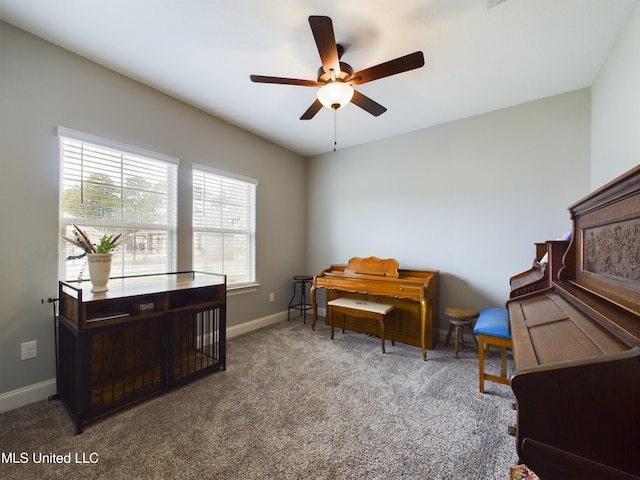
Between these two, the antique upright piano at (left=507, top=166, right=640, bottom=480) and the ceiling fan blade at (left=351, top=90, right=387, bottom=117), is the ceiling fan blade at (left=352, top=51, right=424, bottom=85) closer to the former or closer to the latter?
the ceiling fan blade at (left=351, top=90, right=387, bottom=117)

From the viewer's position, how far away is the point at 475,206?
3066 millimetres

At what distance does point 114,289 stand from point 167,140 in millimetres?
1542

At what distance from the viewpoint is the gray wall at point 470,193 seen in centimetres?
265

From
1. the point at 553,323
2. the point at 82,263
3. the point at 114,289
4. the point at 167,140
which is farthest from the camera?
the point at 167,140

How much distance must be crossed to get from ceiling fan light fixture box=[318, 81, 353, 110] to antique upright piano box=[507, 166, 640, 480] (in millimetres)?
1523

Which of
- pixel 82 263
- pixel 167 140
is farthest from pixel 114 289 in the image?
pixel 167 140

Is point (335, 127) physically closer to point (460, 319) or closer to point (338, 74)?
point (338, 74)

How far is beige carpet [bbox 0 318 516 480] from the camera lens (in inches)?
54.3

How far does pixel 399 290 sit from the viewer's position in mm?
2928

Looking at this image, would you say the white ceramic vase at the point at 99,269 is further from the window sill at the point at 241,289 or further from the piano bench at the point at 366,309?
the piano bench at the point at 366,309

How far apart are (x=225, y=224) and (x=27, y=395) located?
2.13 metres

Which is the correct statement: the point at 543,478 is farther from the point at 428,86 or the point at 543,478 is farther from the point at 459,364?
the point at 428,86

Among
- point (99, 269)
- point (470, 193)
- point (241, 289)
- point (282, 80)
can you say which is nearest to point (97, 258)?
point (99, 269)

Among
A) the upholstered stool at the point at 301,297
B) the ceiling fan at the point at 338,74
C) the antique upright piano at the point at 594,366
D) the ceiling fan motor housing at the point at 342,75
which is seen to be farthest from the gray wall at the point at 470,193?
the ceiling fan motor housing at the point at 342,75
